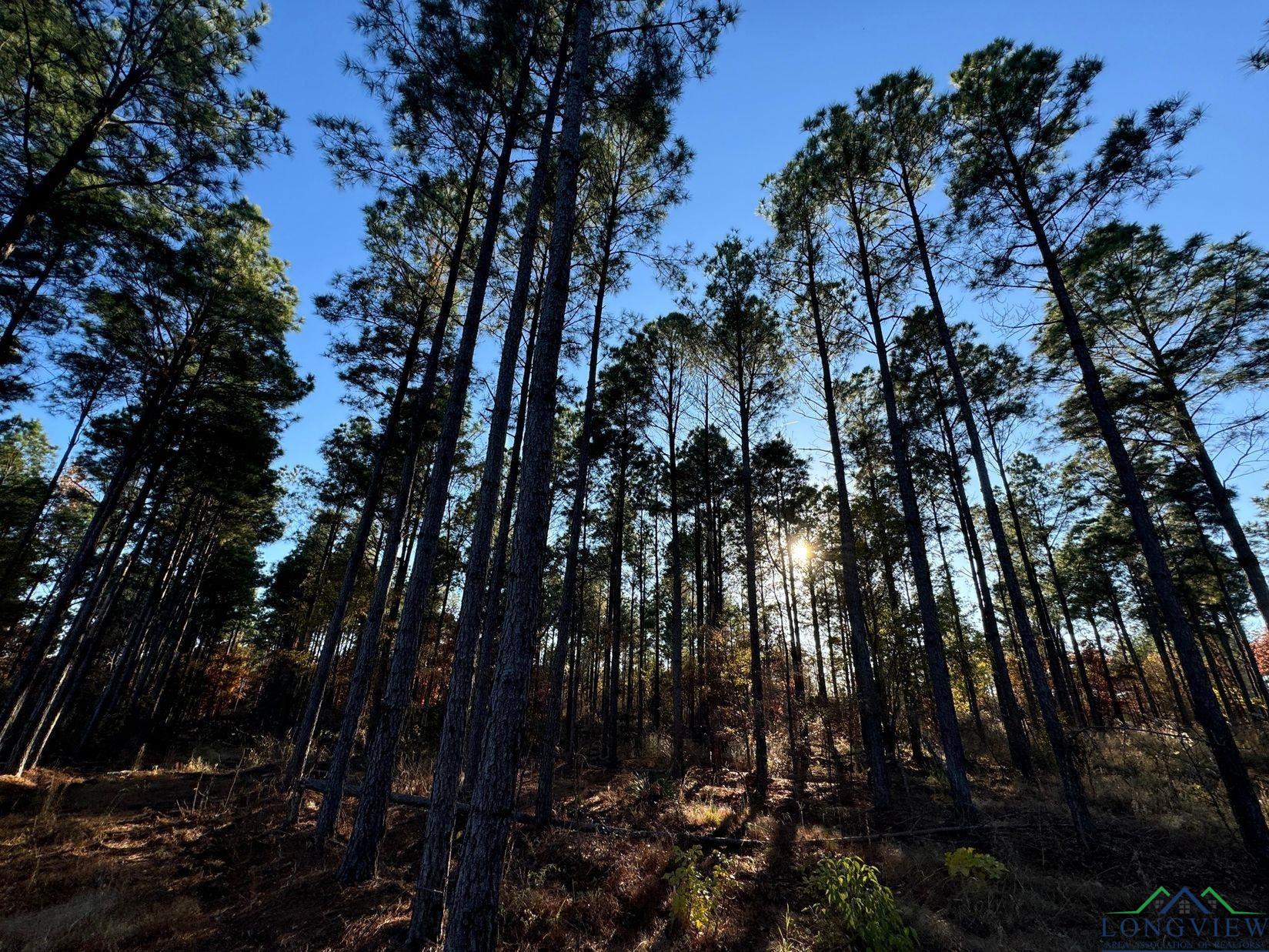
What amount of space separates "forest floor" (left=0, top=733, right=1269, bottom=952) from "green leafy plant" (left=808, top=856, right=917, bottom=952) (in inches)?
12.4

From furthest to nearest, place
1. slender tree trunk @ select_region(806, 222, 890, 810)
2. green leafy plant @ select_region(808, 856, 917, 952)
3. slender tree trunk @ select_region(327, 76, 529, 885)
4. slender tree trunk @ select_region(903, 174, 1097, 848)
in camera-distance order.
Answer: slender tree trunk @ select_region(806, 222, 890, 810) < slender tree trunk @ select_region(903, 174, 1097, 848) < slender tree trunk @ select_region(327, 76, 529, 885) < green leafy plant @ select_region(808, 856, 917, 952)

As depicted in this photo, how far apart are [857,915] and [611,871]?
134 inches

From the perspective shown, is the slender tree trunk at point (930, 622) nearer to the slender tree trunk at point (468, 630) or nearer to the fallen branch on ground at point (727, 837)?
the fallen branch on ground at point (727, 837)

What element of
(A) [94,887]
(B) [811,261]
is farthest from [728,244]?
(A) [94,887]

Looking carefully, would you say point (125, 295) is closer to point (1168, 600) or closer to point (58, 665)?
point (58, 665)

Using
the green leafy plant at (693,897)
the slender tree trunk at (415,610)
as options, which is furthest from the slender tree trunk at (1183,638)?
the slender tree trunk at (415,610)

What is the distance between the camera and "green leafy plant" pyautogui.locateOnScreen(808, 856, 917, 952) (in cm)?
430

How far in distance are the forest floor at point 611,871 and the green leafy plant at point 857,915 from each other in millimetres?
314

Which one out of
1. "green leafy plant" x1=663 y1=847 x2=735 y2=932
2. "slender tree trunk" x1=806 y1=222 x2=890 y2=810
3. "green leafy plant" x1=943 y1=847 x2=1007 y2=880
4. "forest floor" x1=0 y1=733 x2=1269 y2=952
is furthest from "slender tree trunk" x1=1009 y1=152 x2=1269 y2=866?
"green leafy plant" x1=663 y1=847 x2=735 y2=932

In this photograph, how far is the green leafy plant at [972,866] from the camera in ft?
19.0

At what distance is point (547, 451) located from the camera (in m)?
4.46

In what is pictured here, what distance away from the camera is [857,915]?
4621 mm

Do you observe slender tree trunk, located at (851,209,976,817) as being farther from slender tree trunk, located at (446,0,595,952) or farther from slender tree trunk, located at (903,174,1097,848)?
slender tree trunk, located at (446,0,595,952)

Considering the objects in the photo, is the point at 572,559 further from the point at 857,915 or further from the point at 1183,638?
the point at 1183,638
